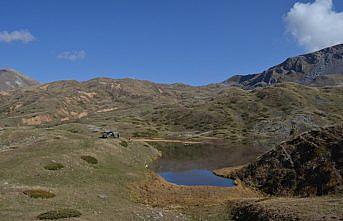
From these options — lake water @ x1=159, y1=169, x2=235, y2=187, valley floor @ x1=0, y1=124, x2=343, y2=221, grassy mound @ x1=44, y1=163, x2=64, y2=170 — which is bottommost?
lake water @ x1=159, y1=169, x2=235, y2=187

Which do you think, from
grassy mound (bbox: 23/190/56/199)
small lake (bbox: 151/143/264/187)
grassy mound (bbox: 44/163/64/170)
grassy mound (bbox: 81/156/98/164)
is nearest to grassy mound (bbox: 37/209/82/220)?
grassy mound (bbox: 23/190/56/199)

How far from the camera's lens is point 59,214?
3241cm

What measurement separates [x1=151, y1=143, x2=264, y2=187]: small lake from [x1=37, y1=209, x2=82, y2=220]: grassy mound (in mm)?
34864

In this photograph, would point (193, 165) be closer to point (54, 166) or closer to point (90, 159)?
point (90, 159)

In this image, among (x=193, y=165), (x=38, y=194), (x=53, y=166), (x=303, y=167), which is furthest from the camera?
(x=193, y=165)

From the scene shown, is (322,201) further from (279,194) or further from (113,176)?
(113,176)

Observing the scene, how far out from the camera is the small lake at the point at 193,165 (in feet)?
235

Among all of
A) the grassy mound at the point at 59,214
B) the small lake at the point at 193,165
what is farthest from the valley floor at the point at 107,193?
the small lake at the point at 193,165

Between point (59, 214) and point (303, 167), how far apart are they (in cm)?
3539

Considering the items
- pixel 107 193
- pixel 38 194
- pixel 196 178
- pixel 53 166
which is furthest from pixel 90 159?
pixel 38 194

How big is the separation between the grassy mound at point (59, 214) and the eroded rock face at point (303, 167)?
90.8 ft

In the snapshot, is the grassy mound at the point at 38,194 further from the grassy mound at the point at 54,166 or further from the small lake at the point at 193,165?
the small lake at the point at 193,165

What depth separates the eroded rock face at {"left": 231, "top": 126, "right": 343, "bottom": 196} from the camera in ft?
160

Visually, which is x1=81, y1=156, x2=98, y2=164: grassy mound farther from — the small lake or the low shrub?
the small lake
